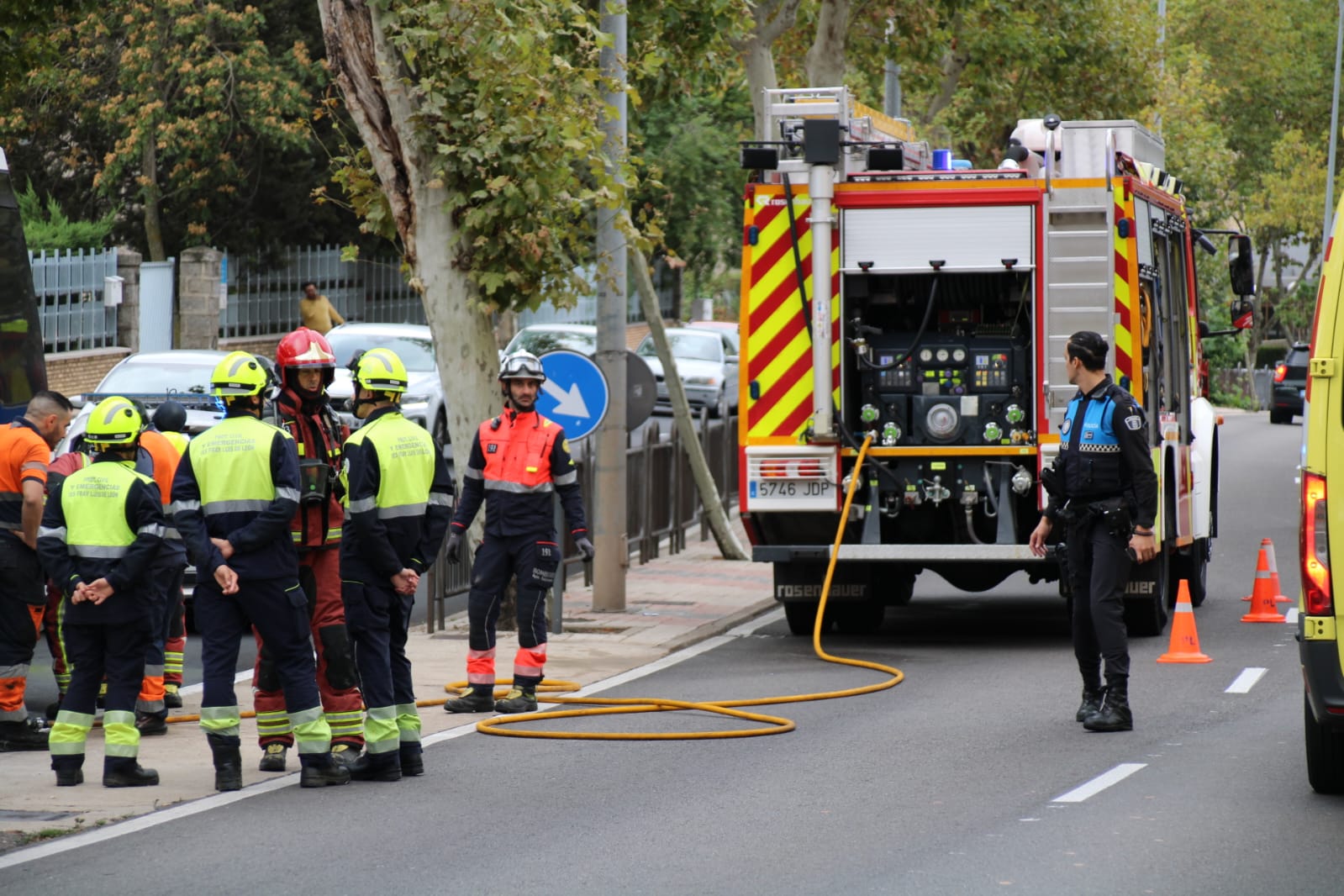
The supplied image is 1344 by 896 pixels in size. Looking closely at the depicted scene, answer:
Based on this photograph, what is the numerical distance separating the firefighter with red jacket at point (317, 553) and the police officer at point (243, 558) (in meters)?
0.20

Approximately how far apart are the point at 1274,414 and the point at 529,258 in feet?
111

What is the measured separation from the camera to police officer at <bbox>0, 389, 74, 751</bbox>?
1004 cm

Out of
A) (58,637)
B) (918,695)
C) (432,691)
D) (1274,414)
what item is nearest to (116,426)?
(58,637)

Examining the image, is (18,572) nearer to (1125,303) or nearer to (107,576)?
(107,576)

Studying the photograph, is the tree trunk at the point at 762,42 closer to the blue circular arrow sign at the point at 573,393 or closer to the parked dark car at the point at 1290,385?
the blue circular arrow sign at the point at 573,393

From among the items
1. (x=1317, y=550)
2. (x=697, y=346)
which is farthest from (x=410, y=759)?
(x=697, y=346)

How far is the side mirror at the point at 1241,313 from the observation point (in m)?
15.1

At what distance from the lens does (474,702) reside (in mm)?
11023

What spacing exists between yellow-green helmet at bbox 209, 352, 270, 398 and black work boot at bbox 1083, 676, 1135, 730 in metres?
4.22

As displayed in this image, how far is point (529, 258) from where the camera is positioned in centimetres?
1386

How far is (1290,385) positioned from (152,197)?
2312cm

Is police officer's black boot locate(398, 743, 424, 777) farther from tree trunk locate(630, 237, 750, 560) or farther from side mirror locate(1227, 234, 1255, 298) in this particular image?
tree trunk locate(630, 237, 750, 560)

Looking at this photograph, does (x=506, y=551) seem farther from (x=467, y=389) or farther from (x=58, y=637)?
(x=467, y=389)

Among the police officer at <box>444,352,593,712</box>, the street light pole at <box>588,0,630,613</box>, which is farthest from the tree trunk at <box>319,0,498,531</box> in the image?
the police officer at <box>444,352,593,712</box>
